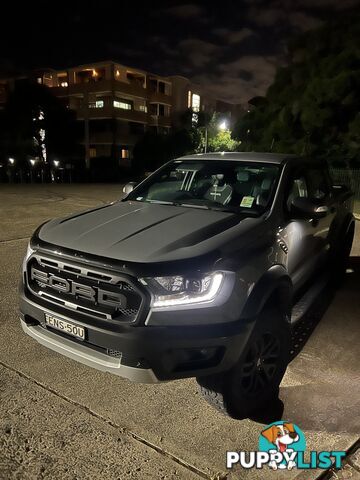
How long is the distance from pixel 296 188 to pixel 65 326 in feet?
8.20

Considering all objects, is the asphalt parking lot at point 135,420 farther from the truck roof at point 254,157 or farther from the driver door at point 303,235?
the truck roof at point 254,157

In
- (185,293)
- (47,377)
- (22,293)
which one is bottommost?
(47,377)

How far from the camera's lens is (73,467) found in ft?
7.73

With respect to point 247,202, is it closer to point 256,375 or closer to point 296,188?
point 296,188

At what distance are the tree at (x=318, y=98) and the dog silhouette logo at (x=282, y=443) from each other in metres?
18.9

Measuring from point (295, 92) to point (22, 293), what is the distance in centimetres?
2204

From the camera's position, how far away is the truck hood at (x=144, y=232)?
8.54ft

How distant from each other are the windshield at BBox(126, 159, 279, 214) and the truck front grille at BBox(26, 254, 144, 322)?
1378mm

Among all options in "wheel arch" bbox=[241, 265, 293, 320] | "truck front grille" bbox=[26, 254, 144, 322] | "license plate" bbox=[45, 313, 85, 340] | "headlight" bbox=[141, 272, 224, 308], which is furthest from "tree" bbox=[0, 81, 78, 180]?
"headlight" bbox=[141, 272, 224, 308]

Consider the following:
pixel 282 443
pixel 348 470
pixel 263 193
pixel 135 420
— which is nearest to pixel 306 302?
pixel 263 193

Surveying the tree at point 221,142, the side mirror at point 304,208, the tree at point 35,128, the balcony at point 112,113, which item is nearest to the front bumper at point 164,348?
the side mirror at point 304,208

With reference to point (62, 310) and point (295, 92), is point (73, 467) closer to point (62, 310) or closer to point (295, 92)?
point (62, 310)

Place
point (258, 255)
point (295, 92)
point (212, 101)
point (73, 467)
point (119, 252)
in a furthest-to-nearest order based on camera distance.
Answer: point (212, 101) → point (295, 92) → point (258, 255) → point (119, 252) → point (73, 467)

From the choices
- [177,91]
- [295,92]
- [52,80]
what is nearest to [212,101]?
[177,91]
